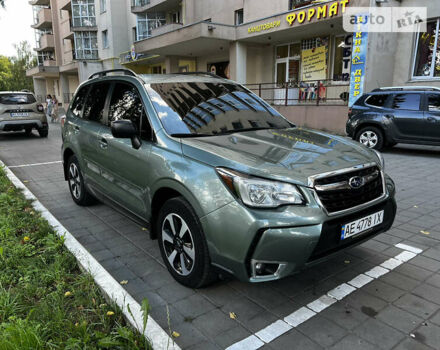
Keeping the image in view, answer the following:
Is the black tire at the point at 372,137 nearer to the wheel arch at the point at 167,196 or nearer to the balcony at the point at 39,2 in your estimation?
the wheel arch at the point at 167,196

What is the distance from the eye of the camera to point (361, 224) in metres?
2.70

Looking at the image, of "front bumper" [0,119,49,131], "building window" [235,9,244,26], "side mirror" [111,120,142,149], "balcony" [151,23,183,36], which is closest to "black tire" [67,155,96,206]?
"side mirror" [111,120,142,149]

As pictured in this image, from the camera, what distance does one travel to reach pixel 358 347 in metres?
2.28

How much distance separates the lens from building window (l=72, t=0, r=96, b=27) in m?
34.8

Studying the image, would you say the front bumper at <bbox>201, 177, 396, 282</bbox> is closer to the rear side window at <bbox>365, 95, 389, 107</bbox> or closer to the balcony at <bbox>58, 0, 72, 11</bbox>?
the rear side window at <bbox>365, 95, 389, 107</bbox>

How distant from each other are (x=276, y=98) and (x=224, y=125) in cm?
1489

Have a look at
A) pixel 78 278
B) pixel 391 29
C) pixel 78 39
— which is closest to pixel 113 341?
pixel 78 278

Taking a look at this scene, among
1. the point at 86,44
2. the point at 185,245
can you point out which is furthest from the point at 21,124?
the point at 86,44

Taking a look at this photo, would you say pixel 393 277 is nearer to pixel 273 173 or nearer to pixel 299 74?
pixel 273 173

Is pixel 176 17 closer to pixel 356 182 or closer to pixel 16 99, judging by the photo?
pixel 16 99

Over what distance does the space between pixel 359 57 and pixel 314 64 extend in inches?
174

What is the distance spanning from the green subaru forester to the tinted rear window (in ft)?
34.7

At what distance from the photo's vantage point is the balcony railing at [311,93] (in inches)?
570

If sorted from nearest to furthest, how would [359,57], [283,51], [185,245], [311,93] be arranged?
[185,245] < [359,57] < [311,93] < [283,51]
